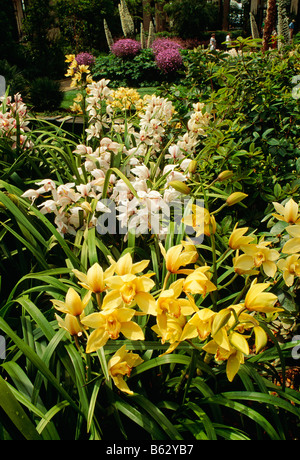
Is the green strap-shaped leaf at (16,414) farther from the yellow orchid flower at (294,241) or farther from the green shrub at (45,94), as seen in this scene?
the green shrub at (45,94)

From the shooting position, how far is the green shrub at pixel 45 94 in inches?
317

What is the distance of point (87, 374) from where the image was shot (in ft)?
3.40

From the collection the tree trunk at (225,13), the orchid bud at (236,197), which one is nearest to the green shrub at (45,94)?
the orchid bud at (236,197)

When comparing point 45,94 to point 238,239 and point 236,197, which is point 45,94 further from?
point 238,239

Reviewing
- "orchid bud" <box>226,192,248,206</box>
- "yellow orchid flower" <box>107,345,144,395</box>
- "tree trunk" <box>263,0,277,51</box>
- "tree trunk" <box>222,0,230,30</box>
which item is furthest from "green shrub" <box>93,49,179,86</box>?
"tree trunk" <box>222,0,230,30</box>

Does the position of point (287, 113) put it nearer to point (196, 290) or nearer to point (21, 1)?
point (196, 290)

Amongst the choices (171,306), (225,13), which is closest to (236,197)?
(171,306)

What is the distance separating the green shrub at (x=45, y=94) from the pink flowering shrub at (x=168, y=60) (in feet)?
11.3

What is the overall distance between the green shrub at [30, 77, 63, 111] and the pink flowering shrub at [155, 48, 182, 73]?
3.44m

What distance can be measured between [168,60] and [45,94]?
4.01 meters

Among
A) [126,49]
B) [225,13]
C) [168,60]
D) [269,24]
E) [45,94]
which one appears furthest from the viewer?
[225,13]

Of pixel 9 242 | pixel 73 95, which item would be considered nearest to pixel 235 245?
pixel 9 242

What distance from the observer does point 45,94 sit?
816 cm
